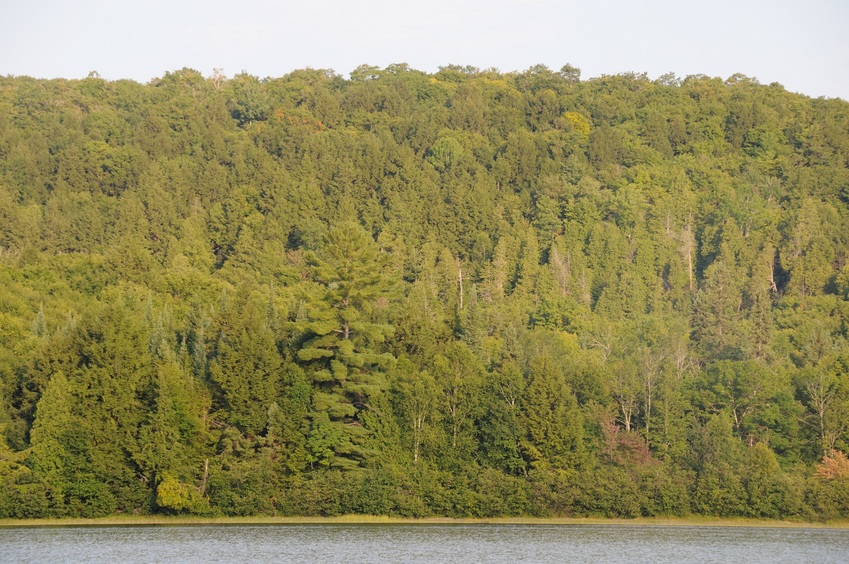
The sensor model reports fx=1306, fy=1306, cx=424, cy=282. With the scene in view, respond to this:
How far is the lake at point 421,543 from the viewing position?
5972 centimetres

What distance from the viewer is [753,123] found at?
181500 mm

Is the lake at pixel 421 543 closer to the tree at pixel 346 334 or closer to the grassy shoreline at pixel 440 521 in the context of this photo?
the grassy shoreline at pixel 440 521

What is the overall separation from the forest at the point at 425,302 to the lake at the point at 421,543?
5.45 metres

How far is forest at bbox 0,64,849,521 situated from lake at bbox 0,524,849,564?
545 centimetres

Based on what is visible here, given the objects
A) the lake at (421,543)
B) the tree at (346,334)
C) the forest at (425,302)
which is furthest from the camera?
the tree at (346,334)

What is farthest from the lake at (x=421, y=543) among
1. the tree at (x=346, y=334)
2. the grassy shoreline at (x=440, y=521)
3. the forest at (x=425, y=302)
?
the tree at (x=346, y=334)

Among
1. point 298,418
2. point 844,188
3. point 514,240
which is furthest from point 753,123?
point 298,418

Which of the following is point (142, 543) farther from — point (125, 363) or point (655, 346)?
point (655, 346)

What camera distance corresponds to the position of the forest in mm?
79688

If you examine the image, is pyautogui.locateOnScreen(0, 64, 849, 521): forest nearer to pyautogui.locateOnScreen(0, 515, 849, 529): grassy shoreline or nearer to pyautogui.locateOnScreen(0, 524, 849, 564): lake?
pyautogui.locateOnScreen(0, 515, 849, 529): grassy shoreline

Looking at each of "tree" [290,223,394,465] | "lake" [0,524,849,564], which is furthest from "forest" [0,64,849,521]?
"lake" [0,524,849,564]

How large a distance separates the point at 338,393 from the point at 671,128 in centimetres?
10930

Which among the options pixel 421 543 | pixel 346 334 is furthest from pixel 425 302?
pixel 421 543

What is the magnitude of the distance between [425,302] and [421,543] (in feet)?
183
